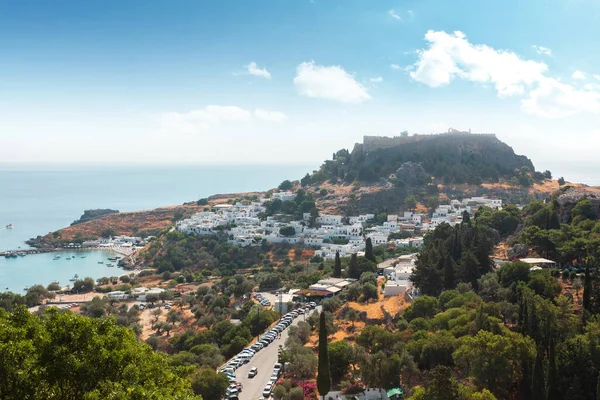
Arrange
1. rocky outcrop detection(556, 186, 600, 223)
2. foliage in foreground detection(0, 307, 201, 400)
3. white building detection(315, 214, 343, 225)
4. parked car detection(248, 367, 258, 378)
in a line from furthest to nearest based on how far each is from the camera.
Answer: white building detection(315, 214, 343, 225) < rocky outcrop detection(556, 186, 600, 223) < parked car detection(248, 367, 258, 378) < foliage in foreground detection(0, 307, 201, 400)

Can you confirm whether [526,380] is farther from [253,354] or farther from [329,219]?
[329,219]

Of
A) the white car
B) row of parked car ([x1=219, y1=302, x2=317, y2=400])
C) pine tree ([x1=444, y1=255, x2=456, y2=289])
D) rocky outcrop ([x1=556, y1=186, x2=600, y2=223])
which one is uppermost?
rocky outcrop ([x1=556, y1=186, x2=600, y2=223])

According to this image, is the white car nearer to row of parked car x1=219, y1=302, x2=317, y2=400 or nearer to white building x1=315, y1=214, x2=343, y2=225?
row of parked car x1=219, y1=302, x2=317, y2=400

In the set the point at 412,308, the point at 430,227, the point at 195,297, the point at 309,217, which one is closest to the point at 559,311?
the point at 412,308

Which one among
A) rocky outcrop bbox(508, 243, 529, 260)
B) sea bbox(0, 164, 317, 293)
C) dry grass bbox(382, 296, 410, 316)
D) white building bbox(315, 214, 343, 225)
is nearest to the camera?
dry grass bbox(382, 296, 410, 316)

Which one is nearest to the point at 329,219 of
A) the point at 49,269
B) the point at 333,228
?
the point at 333,228

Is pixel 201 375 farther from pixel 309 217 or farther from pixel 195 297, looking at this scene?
pixel 309 217

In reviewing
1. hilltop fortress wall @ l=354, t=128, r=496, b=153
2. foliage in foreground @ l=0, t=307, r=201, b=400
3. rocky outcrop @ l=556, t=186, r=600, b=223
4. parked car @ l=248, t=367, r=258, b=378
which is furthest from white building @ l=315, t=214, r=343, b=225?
foliage in foreground @ l=0, t=307, r=201, b=400
